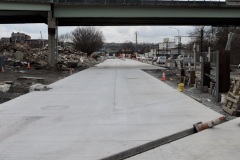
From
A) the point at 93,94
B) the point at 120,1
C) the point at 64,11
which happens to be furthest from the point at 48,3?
the point at 93,94

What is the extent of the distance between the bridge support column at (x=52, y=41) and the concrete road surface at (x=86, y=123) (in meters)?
29.7

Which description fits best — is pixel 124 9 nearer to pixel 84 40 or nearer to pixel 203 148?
pixel 203 148

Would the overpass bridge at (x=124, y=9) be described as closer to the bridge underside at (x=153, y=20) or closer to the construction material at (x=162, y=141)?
the bridge underside at (x=153, y=20)

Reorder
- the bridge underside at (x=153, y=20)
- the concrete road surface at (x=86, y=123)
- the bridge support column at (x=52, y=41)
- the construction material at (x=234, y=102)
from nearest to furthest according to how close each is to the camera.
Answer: the concrete road surface at (x=86, y=123) < the construction material at (x=234, y=102) < the bridge support column at (x=52, y=41) < the bridge underside at (x=153, y=20)

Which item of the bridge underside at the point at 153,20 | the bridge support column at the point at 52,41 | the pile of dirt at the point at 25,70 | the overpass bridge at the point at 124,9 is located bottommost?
the pile of dirt at the point at 25,70

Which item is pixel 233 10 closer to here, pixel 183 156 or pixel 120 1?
pixel 120 1

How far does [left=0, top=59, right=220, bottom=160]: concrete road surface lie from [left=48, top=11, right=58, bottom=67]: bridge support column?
2970cm

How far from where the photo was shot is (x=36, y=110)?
11742 mm

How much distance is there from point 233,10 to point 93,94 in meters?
33.6

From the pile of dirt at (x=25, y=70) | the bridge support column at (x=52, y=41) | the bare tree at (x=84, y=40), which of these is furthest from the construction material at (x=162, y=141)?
the bare tree at (x=84, y=40)

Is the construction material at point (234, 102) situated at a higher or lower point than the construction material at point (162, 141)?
higher

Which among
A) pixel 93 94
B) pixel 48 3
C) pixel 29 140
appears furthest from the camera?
pixel 48 3

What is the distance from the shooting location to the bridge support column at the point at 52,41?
43.5 meters

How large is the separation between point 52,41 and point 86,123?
3749cm
